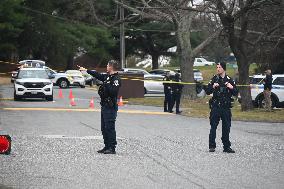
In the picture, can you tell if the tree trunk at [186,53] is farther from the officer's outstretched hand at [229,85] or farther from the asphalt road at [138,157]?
the officer's outstretched hand at [229,85]

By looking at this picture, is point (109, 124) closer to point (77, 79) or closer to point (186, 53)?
point (186, 53)

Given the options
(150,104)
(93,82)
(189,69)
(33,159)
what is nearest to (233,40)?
(150,104)

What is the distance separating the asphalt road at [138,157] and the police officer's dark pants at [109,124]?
37 centimetres

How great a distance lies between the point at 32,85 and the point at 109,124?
19617 millimetres

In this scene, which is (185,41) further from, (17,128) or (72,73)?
(17,128)

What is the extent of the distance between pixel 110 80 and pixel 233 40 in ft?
54.8

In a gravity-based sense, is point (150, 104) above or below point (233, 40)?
below

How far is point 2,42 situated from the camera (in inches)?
2446

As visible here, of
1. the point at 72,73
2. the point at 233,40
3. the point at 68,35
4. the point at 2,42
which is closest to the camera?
the point at 233,40

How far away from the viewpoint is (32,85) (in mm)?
33844

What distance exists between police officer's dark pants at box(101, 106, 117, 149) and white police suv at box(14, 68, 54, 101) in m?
19.5

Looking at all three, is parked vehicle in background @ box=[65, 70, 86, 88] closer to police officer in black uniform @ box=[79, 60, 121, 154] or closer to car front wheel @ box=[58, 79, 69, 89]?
car front wheel @ box=[58, 79, 69, 89]

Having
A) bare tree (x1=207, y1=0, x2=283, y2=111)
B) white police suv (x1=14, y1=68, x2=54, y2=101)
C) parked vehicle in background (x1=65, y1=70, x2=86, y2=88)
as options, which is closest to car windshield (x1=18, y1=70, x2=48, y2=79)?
white police suv (x1=14, y1=68, x2=54, y2=101)

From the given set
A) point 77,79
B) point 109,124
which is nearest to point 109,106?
point 109,124
